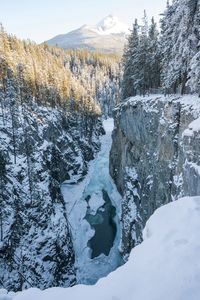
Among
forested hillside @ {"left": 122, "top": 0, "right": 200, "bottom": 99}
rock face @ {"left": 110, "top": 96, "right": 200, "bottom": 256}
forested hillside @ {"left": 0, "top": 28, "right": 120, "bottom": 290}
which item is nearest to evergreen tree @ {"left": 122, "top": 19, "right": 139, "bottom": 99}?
forested hillside @ {"left": 122, "top": 0, "right": 200, "bottom": 99}

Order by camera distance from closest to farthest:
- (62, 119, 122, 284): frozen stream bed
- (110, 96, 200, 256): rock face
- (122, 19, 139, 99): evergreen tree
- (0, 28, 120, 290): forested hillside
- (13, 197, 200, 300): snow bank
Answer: (13, 197, 200, 300): snow bank → (110, 96, 200, 256): rock face → (0, 28, 120, 290): forested hillside → (62, 119, 122, 284): frozen stream bed → (122, 19, 139, 99): evergreen tree

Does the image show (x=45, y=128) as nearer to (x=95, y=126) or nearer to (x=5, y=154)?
(x=5, y=154)

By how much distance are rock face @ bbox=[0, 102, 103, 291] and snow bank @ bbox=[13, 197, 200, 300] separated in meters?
28.2

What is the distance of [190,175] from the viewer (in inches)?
736

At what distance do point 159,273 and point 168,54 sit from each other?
34.2 meters

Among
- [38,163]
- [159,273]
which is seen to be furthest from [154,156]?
[159,273]

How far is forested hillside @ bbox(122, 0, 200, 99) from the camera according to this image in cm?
2609

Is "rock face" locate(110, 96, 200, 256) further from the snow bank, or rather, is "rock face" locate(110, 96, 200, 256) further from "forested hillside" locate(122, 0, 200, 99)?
the snow bank

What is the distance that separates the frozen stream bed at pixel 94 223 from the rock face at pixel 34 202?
165 centimetres

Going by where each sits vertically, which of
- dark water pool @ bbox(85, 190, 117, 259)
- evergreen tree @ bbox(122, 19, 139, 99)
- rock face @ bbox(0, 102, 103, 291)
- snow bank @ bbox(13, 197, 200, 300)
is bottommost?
dark water pool @ bbox(85, 190, 117, 259)

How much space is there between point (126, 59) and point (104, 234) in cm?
3537

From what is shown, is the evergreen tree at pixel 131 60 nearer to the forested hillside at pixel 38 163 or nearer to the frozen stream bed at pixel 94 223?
the forested hillside at pixel 38 163

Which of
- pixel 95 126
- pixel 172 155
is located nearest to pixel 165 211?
pixel 172 155

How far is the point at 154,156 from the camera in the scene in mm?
33125
